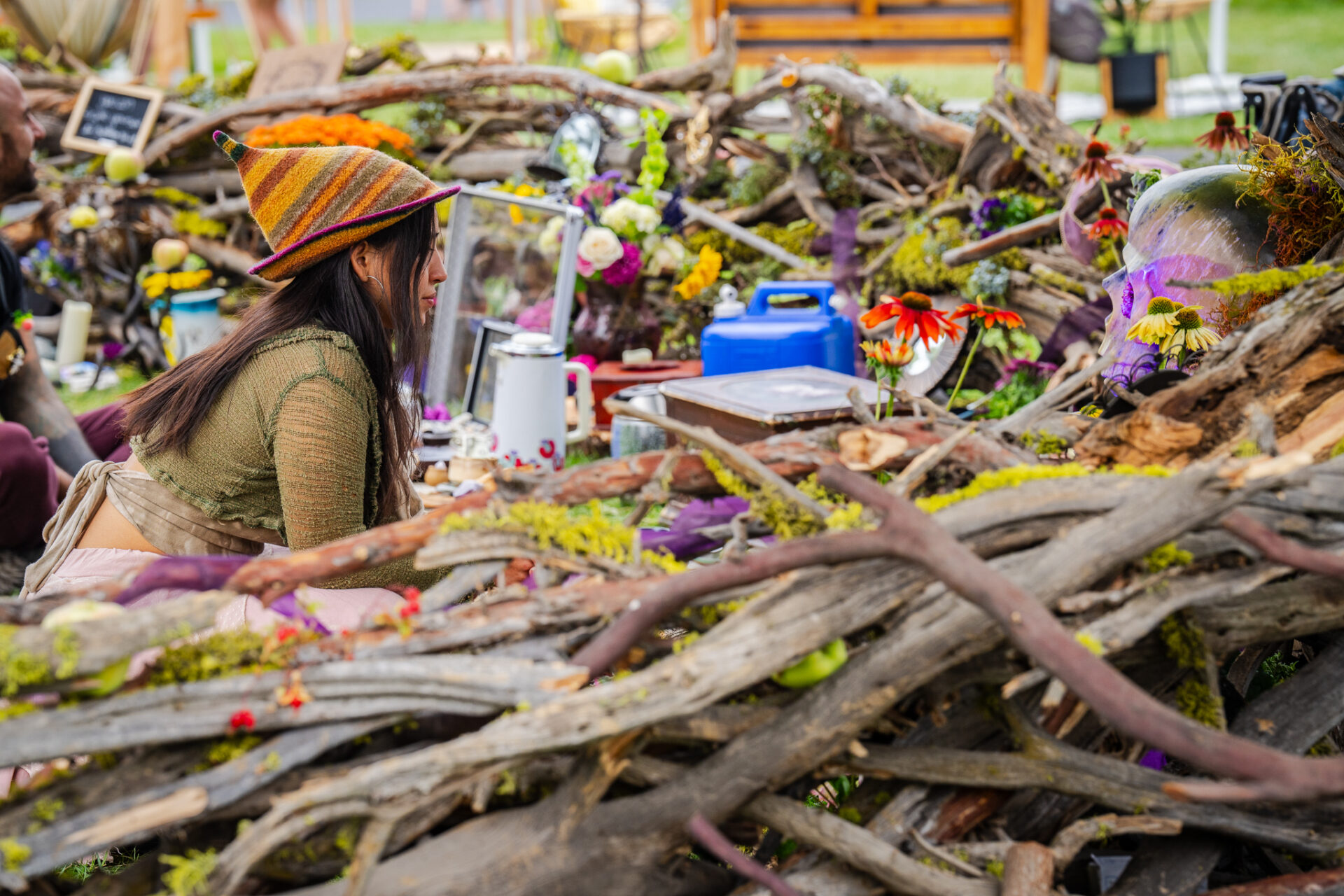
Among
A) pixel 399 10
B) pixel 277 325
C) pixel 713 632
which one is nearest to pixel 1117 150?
pixel 277 325

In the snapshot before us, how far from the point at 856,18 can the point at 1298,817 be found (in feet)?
21.7

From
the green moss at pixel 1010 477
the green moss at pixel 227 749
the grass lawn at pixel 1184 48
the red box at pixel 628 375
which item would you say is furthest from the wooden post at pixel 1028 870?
the grass lawn at pixel 1184 48

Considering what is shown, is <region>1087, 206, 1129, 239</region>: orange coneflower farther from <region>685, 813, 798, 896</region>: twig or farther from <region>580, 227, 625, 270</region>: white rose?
<region>685, 813, 798, 896</region>: twig

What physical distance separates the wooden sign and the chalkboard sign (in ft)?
1.76

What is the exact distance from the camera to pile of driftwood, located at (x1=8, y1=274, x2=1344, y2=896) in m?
0.95

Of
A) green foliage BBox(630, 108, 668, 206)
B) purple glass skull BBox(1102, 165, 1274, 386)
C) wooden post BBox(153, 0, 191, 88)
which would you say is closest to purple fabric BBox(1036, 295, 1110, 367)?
purple glass skull BBox(1102, 165, 1274, 386)

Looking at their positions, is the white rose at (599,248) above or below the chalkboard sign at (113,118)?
below

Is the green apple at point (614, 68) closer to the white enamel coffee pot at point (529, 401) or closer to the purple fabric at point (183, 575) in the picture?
the white enamel coffee pot at point (529, 401)

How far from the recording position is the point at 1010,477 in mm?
1151

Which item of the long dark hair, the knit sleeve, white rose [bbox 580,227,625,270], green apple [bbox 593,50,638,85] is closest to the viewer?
the knit sleeve

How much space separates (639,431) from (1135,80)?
7762 millimetres

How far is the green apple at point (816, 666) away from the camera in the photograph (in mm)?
1057

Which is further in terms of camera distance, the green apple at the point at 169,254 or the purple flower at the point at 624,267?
the green apple at the point at 169,254

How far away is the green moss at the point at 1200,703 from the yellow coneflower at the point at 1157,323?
2.30ft
